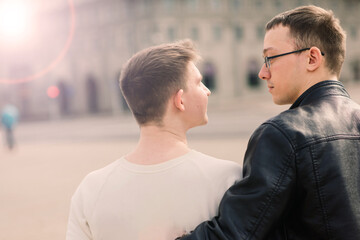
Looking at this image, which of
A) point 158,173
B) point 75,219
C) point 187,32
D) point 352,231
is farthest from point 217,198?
point 187,32

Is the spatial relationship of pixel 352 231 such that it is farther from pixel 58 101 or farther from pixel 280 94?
pixel 58 101

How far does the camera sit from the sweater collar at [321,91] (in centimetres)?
174

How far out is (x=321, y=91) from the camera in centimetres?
174

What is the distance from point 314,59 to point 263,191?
0.67 meters

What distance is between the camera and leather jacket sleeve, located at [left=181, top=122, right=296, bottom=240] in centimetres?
151

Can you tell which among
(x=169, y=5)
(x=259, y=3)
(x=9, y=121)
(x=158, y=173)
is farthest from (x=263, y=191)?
(x=259, y=3)

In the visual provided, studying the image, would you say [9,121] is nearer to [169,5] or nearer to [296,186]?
[296,186]

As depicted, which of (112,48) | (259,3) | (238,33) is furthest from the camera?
(112,48)

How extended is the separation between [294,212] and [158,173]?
0.56m

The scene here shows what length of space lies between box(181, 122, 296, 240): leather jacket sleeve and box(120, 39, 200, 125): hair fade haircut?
1.44 ft

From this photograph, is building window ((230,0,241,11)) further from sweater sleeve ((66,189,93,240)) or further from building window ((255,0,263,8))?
sweater sleeve ((66,189,93,240))

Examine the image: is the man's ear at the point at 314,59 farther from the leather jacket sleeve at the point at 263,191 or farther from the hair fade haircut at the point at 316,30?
the leather jacket sleeve at the point at 263,191

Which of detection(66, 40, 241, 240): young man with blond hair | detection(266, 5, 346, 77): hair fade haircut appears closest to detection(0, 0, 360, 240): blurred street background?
detection(266, 5, 346, 77): hair fade haircut

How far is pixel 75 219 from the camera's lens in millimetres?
1802
